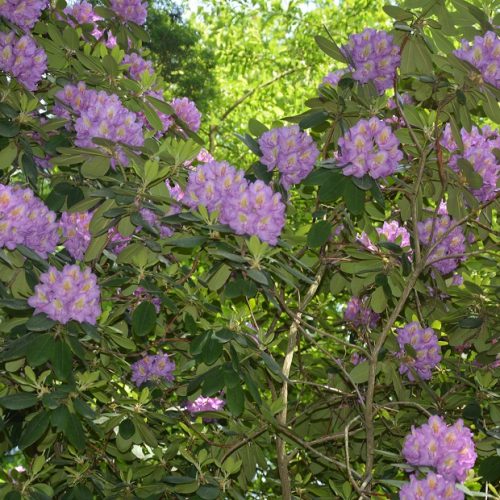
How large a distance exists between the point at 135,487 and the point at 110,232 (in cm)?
73

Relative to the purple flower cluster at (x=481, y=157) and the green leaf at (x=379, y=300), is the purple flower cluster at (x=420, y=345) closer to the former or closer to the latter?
the green leaf at (x=379, y=300)

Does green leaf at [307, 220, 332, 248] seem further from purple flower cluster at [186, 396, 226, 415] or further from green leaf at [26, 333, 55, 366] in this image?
purple flower cluster at [186, 396, 226, 415]

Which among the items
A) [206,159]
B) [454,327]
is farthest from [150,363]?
[454,327]

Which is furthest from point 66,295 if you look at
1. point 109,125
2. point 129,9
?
point 129,9

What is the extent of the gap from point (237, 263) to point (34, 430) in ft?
2.17

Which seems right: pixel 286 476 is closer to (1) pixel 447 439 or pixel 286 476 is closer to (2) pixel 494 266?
(1) pixel 447 439

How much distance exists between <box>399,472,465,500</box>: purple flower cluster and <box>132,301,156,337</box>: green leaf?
0.74 meters

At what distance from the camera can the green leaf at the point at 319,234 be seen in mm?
2371

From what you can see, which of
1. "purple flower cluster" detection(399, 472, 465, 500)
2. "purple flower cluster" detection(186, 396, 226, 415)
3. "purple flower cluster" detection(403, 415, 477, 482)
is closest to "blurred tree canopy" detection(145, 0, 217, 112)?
"purple flower cluster" detection(186, 396, 226, 415)

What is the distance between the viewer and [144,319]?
89.7 inches

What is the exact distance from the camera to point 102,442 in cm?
287

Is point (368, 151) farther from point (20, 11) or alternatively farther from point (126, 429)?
point (20, 11)

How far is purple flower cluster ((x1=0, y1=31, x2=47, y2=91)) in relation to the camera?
8.86ft

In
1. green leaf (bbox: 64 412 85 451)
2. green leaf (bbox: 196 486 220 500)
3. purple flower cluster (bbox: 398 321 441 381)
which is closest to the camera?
green leaf (bbox: 64 412 85 451)
